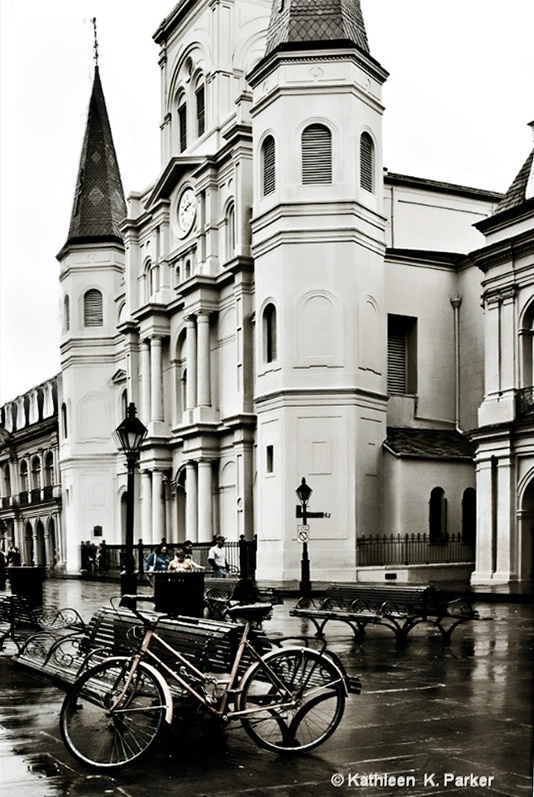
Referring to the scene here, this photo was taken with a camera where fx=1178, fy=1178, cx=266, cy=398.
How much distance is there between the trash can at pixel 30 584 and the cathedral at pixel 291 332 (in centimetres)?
1722

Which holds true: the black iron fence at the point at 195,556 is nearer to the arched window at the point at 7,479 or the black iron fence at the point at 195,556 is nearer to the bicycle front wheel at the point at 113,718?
the arched window at the point at 7,479

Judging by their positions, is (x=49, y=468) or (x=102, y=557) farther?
(x=49, y=468)

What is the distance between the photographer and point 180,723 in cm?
1002

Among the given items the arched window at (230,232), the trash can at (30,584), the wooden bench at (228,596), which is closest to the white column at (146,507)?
the arched window at (230,232)

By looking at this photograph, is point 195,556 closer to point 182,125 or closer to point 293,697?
point 182,125

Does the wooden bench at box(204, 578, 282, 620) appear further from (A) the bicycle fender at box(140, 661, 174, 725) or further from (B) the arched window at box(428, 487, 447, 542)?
(B) the arched window at box(428, 487, 447, 542)

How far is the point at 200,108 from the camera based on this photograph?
51.0m

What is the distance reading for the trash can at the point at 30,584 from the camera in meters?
17.5

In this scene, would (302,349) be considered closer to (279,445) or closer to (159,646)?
(279,445)

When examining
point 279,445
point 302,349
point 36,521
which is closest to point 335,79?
point 302,349

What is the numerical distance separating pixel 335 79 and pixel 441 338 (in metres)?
11.2

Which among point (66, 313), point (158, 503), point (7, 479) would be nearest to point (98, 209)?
point (66, 313)

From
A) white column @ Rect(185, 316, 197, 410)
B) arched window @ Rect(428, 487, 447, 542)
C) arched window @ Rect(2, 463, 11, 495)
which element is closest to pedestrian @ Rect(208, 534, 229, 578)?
arched window @ Rect(428, 487, 447, 542)

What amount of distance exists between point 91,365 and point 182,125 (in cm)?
1218
